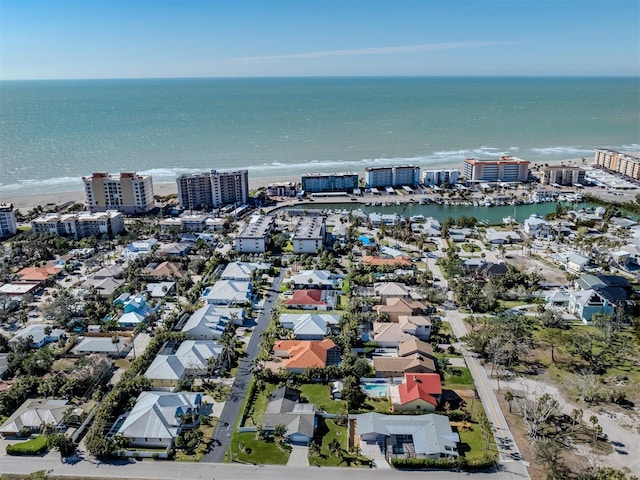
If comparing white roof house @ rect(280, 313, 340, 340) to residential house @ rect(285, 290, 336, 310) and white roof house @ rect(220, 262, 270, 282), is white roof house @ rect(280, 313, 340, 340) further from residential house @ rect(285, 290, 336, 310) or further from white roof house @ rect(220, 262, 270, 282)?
white roof house @ rect(220, 262, 270, 282)

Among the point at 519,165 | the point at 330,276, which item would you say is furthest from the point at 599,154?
the point at 330,276

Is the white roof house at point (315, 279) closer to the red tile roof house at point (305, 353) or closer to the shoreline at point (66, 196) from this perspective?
the red tile roof house at point (305, 353)

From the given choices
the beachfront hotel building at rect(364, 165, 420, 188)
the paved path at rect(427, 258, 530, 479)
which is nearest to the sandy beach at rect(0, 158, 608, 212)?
the beachfront hotel building at rect(364, 165, 420, 188)

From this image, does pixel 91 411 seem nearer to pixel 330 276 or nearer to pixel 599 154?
pixel 330 276

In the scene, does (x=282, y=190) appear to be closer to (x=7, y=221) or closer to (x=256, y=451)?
(x=7, y=221)

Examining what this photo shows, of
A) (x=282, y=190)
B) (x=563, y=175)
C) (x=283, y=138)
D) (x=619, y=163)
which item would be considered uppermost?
(x=283, y=138)

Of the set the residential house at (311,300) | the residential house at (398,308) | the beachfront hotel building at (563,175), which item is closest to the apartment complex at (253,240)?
the residential house at (311,300)

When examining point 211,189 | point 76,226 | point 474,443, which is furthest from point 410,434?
point 211,189
